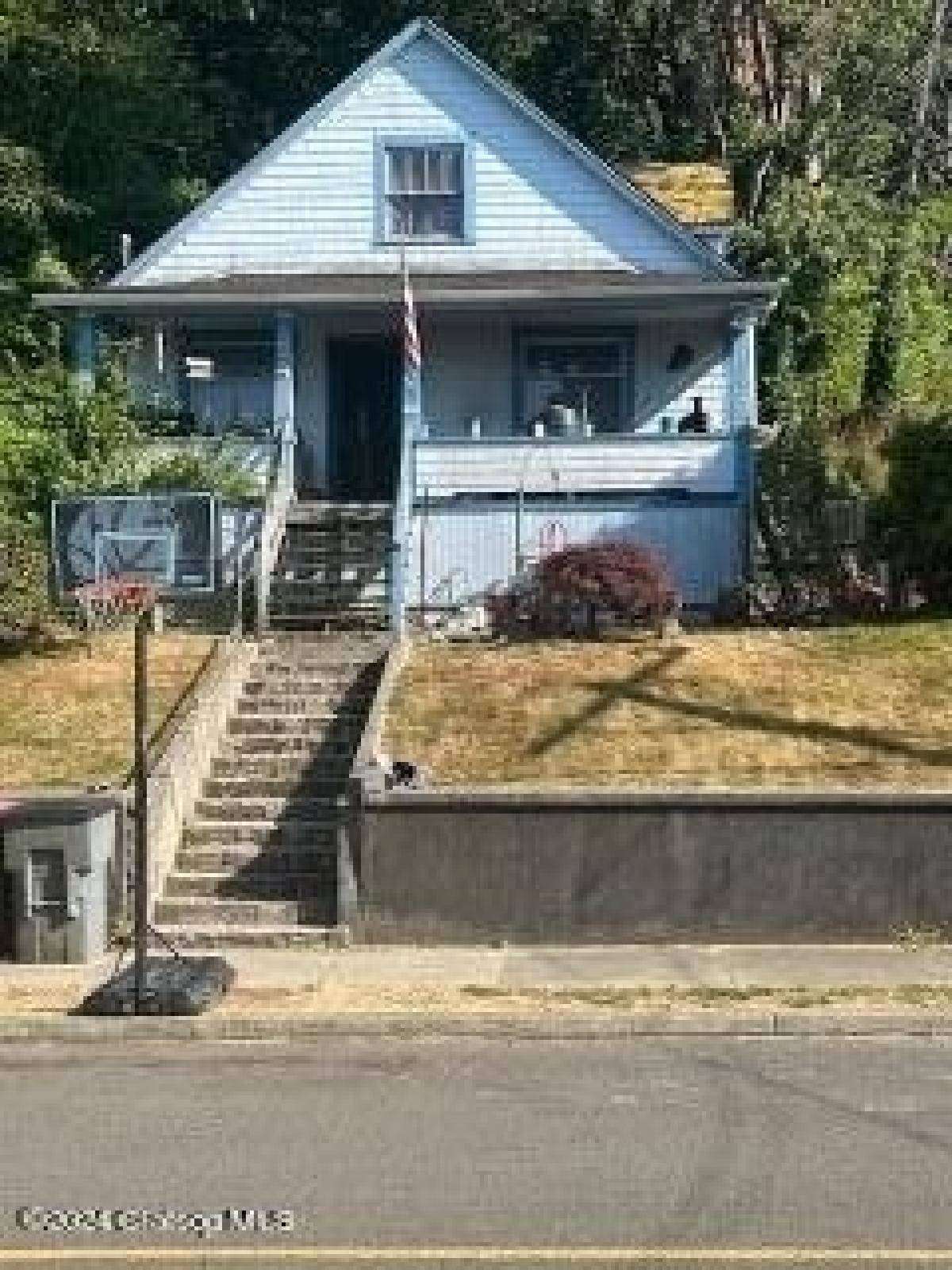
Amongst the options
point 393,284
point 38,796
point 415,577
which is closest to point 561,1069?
point 38,796

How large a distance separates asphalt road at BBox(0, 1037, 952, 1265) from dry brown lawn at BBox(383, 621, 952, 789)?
460 centimetres

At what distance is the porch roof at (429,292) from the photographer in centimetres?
2666

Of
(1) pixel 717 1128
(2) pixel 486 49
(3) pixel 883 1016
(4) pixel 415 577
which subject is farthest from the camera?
(2) pixel 486 49

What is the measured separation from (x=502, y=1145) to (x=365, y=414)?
20376 mm

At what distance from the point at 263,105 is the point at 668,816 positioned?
33365mm

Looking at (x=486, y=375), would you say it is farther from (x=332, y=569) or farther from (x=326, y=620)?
(x=326, y=620)

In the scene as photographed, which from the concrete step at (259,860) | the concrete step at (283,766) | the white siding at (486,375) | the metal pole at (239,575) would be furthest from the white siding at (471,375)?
the concrete step at (259,860)

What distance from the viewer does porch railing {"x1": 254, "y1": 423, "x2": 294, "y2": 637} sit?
74.8ft

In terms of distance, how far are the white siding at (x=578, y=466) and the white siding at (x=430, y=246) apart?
4275mm

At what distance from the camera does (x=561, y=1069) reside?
38.8ft

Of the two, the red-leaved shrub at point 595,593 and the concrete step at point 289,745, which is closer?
the concrete step at point 289,745

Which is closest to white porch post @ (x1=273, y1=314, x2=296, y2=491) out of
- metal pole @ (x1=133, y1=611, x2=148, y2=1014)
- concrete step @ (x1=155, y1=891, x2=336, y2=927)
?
concrete step @ (x1=155, y1=891, x2=336, y2=927)

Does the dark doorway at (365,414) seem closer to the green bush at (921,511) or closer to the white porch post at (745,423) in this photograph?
the white porch post at (745,423)

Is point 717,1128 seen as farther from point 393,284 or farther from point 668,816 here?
point 393,284
